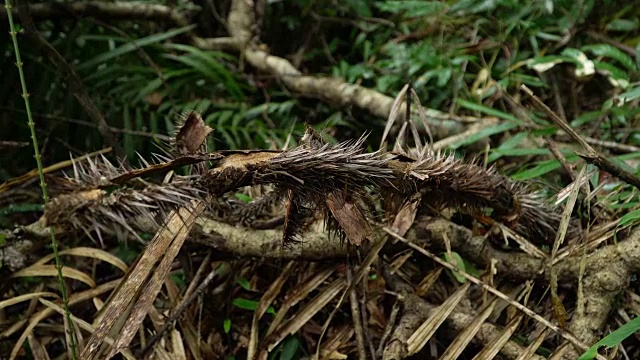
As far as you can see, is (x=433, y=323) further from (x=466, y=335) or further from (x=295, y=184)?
(x=295, y=184)

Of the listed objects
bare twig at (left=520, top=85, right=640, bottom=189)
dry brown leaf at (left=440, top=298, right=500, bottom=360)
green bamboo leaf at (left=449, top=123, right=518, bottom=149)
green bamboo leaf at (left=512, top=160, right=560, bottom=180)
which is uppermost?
bare twig at (left=520, top=85, right=640, bottom=189)

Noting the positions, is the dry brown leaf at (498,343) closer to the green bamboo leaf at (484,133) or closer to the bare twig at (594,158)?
the bare twig at (594,158)

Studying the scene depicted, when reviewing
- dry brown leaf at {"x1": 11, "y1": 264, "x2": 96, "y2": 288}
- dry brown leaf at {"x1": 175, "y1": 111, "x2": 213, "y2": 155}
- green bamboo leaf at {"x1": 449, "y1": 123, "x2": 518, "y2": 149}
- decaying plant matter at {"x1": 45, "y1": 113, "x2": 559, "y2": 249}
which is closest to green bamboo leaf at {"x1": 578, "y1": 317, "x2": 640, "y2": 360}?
decaying plant matter at {"x1": 45, "y1": 113, "x2": 559, "y2": 249}

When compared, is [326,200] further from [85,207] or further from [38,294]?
[38,294]

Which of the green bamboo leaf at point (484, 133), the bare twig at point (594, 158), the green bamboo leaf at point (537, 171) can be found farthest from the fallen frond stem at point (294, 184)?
the green bamboo leaf at point (484, 133)

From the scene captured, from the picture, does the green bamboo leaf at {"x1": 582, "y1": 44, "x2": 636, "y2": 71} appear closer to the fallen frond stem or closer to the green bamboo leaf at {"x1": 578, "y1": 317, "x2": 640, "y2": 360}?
the fallen frond stem

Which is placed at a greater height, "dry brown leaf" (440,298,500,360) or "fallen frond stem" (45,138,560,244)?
"fallen frond stem" (45,138,560,244)

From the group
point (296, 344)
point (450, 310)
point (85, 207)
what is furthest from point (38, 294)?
point (450, 310)

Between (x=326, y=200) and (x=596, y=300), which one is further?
(x=596, y=300)
